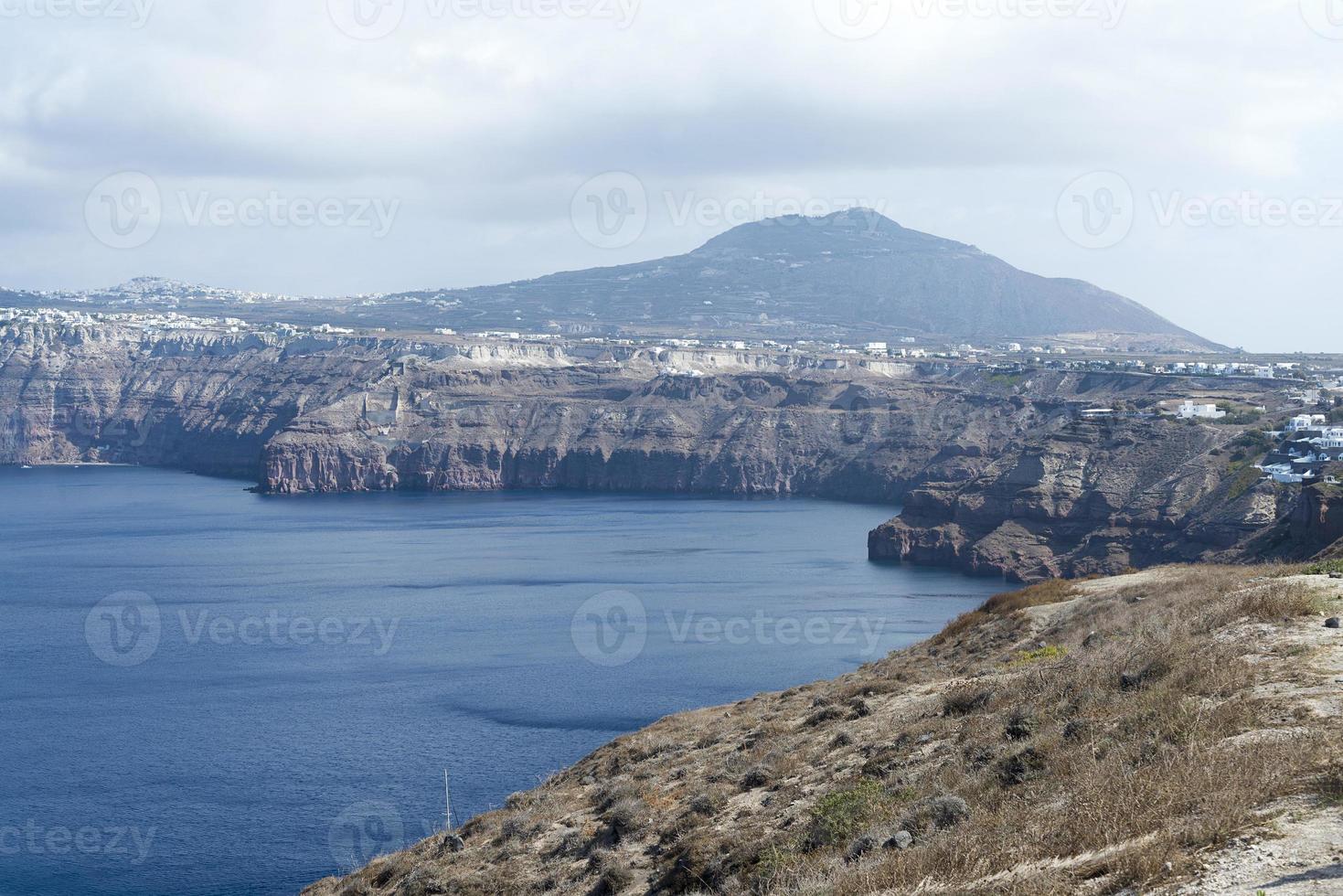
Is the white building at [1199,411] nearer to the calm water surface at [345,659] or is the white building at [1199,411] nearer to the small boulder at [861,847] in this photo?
the calm water surface at [345,659]

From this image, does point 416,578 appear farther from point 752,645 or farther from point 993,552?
point 993,552

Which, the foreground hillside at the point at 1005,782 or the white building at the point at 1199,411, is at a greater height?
the white building at the point at 1199,411

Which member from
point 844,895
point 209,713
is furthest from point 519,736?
point 844,895

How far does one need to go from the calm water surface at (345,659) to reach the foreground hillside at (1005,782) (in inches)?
713

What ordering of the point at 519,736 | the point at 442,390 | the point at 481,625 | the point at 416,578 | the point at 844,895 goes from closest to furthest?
the point at 844,895 < the point at 519,736 < the point at 481,625 < the point at 416,578 < the point at 442,390

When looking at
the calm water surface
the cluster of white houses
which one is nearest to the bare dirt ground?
the calm water surface

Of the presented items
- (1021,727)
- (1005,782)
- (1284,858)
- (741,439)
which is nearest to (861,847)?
(1005,782)

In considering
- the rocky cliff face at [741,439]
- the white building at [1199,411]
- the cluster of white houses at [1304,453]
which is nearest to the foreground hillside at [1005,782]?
the cluster of white houses at [1304,453]

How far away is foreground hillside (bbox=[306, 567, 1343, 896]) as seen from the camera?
9828 mm

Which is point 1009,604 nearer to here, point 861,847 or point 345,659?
point 861,847

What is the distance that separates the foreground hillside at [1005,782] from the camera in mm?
9828

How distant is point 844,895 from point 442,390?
569 ft

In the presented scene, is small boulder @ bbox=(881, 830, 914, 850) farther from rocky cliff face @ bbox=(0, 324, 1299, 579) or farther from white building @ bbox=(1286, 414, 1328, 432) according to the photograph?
white building @ bbox=(1286, 414, 1328, 432)

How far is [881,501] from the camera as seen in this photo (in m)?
142
